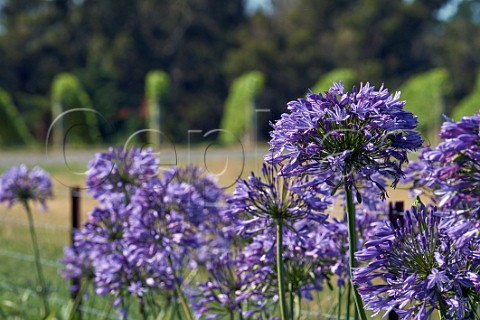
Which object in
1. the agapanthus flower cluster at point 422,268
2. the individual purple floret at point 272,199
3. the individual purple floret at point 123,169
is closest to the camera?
the agapanthus flower cluster at point 422,268

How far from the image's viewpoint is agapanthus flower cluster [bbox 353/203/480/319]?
2.32 m

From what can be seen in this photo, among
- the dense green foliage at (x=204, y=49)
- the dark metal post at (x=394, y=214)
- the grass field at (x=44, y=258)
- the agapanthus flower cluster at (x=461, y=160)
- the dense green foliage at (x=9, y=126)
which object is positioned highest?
the dense green foliage at (x=204, y=49)

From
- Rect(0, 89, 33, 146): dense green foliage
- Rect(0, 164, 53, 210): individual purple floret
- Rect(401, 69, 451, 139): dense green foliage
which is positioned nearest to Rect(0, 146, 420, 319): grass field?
Rect(0, 164, 53, 210): individual purple floret

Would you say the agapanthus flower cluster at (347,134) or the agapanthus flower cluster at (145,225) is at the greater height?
the agapanthus flower cluster at (347,134)

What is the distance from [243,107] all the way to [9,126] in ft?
27.6

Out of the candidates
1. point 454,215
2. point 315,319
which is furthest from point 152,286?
point 454,215

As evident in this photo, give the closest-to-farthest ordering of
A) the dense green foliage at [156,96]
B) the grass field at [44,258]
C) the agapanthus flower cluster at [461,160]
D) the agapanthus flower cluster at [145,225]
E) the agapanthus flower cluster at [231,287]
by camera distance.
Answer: the agapanthus flower cluster at [461,160] → the agapanthus flower cluster at [231,287] → the agapanthus flower cluster at [145,225] → the grass field at [44,258] → the dense green foliage at [156,96]

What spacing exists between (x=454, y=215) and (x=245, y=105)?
90.8 ft

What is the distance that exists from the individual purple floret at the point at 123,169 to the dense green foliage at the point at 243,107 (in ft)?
76.3

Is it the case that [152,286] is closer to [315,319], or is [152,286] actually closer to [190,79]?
[315,319]

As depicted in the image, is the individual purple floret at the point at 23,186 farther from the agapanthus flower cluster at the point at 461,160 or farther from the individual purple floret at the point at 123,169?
the agapanthus flower cluster at the point at 461,160

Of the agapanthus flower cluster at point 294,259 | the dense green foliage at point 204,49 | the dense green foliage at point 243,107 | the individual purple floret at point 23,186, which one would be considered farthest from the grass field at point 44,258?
the dense green foliage at point 204,49

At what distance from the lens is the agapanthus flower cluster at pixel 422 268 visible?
2320 mm

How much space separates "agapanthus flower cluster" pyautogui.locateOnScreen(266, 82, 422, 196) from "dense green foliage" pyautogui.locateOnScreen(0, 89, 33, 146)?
2760cm
